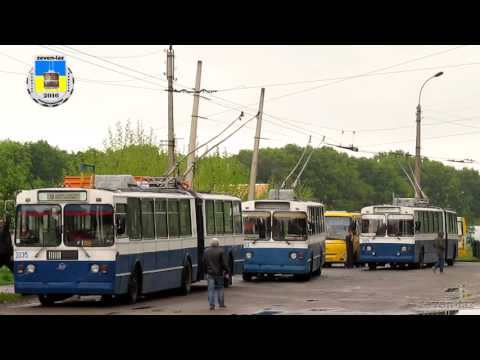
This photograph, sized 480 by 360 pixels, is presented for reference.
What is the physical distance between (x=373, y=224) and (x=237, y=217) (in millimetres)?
15146

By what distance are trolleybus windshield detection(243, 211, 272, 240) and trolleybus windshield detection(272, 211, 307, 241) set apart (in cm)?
20

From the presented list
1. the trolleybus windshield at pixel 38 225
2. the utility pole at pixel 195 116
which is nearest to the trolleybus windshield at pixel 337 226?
the utility pole at pixel 195 116

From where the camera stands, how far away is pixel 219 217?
35.1 metres

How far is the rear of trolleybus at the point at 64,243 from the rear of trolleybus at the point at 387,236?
Result: 25.9 m

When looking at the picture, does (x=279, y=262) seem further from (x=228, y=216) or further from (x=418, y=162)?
(x=418, y=162)

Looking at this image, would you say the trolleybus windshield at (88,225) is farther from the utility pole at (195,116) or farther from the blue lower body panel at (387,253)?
the blue lower body panel at (387,253)

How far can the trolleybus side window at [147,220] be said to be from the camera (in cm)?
2822

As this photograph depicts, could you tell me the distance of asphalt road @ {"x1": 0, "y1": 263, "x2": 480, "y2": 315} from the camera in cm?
2505

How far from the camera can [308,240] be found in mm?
38562

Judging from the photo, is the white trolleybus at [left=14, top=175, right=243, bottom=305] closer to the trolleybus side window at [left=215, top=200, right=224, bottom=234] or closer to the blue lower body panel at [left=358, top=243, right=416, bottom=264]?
the trolleybus side window at [left=215, top=200, right=224, bottom=234]

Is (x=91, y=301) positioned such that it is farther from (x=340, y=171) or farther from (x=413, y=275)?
(x=340, y=171)
